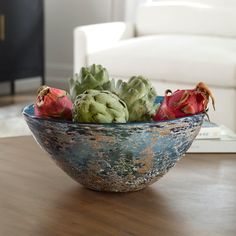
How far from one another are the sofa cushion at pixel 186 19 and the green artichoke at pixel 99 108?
2283 millimetres

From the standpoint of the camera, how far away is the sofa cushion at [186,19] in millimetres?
3094

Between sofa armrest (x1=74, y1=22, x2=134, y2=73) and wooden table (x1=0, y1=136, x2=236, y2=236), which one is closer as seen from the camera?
wooden table (x1=0, y1=136, x2=236, y2=236)

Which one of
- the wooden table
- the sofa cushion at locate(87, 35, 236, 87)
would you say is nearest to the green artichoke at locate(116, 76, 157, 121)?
the wooden table

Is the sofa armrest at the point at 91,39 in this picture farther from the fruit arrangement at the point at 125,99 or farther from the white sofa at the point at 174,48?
the fruit arrangement at the point at 125,99

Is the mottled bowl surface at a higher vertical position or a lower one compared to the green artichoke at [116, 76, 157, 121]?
lower

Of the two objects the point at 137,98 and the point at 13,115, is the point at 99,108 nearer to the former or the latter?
the point at 137,98

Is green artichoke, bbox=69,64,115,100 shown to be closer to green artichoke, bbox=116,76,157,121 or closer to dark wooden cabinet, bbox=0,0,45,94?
green artichoke, bbox=116,76,157,121

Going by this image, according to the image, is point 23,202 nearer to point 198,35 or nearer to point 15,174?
point 15,174

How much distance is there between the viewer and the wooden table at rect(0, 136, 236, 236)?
2.80ft

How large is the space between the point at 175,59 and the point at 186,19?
61 cm

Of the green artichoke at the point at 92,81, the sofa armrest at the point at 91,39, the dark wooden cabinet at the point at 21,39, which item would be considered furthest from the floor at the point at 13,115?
the green artichoke at the point at 92,81

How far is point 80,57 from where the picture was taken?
2904 mm

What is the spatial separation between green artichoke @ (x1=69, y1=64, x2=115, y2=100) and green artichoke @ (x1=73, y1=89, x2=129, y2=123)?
0.24 ft

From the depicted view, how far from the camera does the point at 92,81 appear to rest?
39.0 inches
